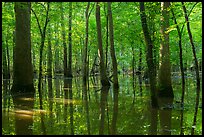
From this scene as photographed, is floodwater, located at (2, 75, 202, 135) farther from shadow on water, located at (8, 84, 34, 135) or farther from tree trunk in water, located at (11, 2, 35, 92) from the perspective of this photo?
tree trunk in water, located at (11, 2, 35, 92)

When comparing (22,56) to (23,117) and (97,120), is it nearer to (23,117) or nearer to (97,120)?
(23,117)

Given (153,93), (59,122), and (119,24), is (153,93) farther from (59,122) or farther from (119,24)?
(119,24)

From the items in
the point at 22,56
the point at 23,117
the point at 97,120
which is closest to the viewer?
the point at 97,120

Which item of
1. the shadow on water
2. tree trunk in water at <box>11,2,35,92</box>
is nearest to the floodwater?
the shadow on water

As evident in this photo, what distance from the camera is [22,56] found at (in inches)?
571

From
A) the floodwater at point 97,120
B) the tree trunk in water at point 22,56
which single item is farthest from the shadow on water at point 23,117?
the tree trunk in water at point 22,56

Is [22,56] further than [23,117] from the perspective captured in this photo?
Yes

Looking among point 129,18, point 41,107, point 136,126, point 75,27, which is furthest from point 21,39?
point 75,27

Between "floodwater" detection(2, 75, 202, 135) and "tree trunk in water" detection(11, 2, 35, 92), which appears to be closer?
"floodwater" detection(2, 75, 202, 135)

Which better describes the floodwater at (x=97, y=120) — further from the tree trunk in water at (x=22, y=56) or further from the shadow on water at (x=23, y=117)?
the tree trunk in water at (x=22, y=56)

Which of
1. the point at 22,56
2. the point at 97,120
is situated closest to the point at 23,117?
the point at 97,120

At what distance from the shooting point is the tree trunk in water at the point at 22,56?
46.8 ft

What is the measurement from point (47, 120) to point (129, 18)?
73.1 feet

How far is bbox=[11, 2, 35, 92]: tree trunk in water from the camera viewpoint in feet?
46.8
